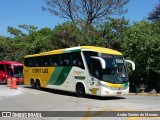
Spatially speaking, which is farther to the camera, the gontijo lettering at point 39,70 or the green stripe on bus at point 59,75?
the gontijo lettering at point 39,70

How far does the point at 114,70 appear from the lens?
21.1 meters

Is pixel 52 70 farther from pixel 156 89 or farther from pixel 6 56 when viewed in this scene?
pixel 6 56

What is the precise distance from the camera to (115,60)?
21.5 m

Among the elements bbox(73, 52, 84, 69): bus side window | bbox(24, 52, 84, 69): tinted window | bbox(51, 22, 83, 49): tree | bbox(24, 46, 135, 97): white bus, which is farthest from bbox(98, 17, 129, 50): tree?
bbox(73, 52, 84, 69): bus side window

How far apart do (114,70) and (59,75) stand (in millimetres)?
5329

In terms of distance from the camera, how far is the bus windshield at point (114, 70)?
2081 centimetres

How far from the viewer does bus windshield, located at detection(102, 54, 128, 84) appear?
20812 mm

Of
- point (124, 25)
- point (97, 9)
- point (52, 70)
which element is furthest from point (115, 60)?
point (97, 9)

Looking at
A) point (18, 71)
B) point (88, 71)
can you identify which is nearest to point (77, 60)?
point (88, 71)

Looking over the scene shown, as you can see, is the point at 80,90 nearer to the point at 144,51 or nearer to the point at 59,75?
the point at 59,75

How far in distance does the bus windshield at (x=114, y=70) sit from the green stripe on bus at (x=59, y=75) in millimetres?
3427

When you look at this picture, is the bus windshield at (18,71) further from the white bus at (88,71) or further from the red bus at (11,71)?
the white bus at (88,71)

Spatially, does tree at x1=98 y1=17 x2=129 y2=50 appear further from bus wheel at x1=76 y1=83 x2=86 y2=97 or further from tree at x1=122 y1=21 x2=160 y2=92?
bus wheel at x1=76 y1=83 x2=86 y2=97

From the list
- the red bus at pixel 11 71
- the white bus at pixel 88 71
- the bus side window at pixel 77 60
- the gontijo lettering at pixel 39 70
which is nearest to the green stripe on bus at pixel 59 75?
the white bus at pixel 88 71
